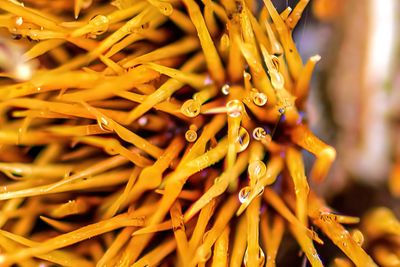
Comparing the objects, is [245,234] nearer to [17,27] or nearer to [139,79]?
[139,79]

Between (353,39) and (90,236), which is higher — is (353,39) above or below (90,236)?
above

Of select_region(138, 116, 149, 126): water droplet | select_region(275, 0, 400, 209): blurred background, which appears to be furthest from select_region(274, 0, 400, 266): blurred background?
select_region(138, 116, 149, 126): water droplet

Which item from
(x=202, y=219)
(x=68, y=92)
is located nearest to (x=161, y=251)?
(x=202, y=219)

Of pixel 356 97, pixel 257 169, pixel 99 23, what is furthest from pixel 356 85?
pixel 99 23

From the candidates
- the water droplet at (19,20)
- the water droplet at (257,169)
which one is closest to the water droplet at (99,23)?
the water droplet at (19,20)

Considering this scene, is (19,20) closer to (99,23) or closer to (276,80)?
(99,23)

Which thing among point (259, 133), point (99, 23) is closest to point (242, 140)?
point (259, 133)

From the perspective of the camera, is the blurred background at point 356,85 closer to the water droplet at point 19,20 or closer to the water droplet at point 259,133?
the water droplet at point 259,133
